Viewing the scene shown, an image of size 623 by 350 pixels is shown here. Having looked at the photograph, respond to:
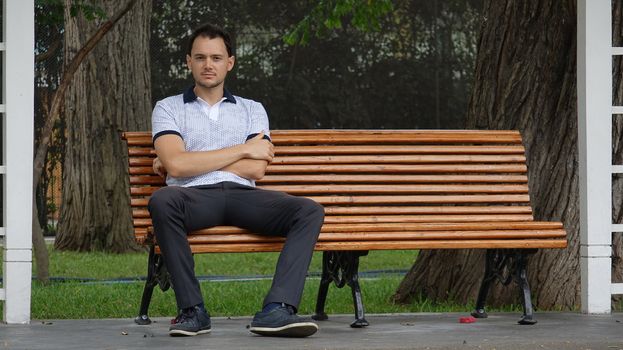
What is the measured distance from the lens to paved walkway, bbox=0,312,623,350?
5.11 meters

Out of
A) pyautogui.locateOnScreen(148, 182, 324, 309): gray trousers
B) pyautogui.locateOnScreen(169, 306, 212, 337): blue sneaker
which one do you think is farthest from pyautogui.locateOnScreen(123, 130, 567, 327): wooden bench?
pyautogui.locateOnScreen(169, 306, 212, 337): blue sneaker

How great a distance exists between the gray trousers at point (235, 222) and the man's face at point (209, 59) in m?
0.51

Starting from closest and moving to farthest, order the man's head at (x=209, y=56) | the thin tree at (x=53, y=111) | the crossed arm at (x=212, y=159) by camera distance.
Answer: the crossed arm at (x=212, y=159)
the man's head at (x=209, y=56)
the thin tree at (x=53, y=111)

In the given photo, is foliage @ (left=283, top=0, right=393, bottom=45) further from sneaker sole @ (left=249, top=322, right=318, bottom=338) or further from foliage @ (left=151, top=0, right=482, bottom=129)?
sneaker sole @ (left=249, top=322, right=318, bottom=338)

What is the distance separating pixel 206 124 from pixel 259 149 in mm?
273

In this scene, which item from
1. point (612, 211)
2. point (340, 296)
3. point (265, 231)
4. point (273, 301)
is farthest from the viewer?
point (340, 296)

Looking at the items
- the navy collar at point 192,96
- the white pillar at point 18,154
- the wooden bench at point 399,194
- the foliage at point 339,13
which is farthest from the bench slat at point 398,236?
the foliage at point 339,13

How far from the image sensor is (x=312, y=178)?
20.5 ft

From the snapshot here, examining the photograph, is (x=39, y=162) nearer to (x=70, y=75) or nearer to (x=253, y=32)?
(x=70, y=75)

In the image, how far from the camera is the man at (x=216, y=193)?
5301 millimetres

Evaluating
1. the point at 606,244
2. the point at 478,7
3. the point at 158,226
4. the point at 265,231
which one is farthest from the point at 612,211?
the point at 478,7

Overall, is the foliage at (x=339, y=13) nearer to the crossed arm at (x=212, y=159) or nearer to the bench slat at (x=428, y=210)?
the bench slat at (x=428, y=210)

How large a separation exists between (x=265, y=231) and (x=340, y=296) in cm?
266

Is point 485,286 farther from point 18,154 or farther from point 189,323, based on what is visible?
point 18,154
